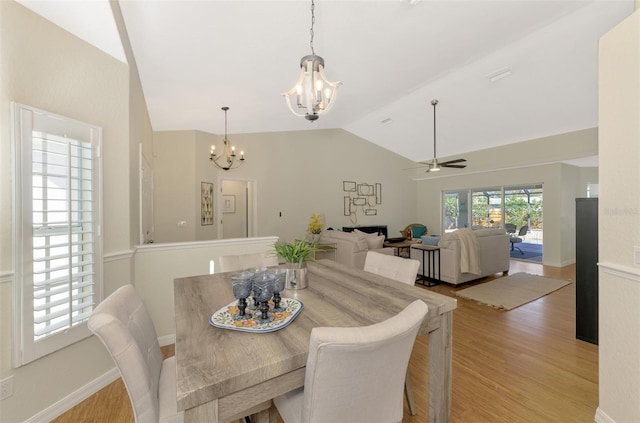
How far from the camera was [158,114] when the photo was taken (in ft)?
14.3

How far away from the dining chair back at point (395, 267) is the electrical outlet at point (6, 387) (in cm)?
232

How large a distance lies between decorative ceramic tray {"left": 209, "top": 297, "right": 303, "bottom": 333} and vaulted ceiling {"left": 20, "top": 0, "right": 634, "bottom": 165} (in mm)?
2135

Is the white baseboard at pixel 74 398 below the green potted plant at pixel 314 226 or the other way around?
below

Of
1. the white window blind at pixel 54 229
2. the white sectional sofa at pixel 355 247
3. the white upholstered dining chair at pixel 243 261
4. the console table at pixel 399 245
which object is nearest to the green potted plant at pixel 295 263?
the white upholstered dining chair at pixel 243 261

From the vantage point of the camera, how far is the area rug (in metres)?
3.73

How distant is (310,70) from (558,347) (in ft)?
A: 11.0

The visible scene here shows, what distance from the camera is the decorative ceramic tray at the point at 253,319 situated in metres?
1.12

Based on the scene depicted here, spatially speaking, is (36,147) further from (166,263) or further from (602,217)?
(602,217)

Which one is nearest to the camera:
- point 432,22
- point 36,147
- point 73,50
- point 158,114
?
point 36,147

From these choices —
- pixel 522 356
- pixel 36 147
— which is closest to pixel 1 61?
pixel 36 147

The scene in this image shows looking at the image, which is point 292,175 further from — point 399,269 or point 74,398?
point 74,398

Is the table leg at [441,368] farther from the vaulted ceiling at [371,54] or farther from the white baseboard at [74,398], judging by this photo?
the vaulted ceiling at [371,54]

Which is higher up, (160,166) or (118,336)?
(160,166)

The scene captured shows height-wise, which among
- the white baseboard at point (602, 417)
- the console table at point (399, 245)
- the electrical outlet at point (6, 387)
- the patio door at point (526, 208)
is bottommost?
the white baseboard at point (602, 417)
